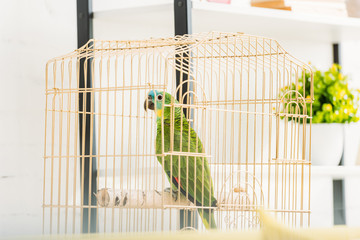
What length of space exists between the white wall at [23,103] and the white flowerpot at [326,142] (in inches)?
45.1

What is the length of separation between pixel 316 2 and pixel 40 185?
53.3 inches

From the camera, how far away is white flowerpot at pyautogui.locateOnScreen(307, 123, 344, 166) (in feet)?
6.71

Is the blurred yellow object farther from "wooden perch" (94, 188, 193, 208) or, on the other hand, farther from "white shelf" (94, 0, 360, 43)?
"white shelf" (94, 0, 360, 43)

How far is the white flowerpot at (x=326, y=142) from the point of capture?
2.04 meters

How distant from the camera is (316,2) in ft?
6.57

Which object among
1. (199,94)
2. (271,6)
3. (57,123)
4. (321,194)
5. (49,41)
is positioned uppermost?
(271,6)

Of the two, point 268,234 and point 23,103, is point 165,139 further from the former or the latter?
point 268,234

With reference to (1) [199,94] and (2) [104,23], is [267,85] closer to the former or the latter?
(1) [199,94]

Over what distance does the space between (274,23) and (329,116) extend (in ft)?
1.53

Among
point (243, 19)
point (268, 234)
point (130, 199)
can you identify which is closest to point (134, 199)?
point (130, 199)

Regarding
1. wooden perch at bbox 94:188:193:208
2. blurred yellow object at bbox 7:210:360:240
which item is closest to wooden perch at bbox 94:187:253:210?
wooden perch at bbox 94:188:193:208

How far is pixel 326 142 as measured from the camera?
2.05 m

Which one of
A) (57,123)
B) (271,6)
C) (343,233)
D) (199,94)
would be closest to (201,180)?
(199,94)

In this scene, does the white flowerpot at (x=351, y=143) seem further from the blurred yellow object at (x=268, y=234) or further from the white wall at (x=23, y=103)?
the blurred yellow object at (x=268, y=234)
